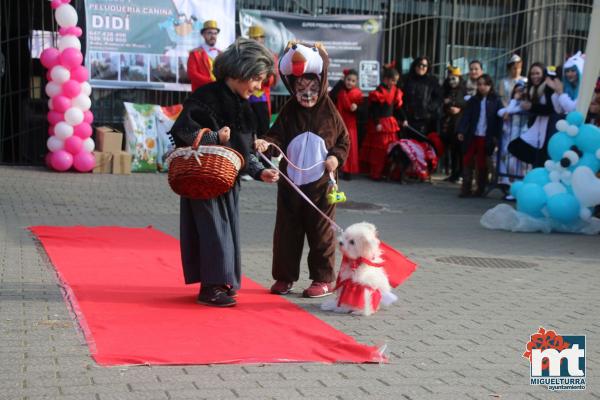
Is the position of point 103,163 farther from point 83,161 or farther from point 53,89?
point 53,89

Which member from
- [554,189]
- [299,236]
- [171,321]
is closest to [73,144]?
[554,189]

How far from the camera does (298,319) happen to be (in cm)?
610

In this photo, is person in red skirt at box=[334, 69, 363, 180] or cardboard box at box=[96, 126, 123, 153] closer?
cardboard box at box=[96, 126, 123, 153]

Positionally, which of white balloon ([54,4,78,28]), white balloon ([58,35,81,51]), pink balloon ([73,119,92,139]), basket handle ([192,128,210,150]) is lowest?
pink balloon ([73,119,92,139])

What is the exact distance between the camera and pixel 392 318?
629 cm

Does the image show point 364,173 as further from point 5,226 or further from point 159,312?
point 159,312

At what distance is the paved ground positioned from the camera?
15.1 feet

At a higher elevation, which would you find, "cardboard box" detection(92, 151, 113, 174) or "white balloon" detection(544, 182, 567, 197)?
"white balloon" detection(544, 182, 567, 197)

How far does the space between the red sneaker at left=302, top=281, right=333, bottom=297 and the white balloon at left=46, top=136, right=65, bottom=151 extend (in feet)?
26.0

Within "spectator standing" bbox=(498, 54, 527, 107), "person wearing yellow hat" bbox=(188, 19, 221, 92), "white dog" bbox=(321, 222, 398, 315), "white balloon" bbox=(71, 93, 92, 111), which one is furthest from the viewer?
"spectator standing" bbox=(498, 54, 527, 107)

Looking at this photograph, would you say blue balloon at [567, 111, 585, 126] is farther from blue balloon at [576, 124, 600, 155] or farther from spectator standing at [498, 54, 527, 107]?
spectator standing at [498, 54, 527, 107]

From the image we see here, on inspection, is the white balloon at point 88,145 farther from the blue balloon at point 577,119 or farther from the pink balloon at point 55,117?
the blue balloon at point 577,119

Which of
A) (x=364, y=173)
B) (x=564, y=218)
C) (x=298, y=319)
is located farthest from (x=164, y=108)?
(x=298, y=319)

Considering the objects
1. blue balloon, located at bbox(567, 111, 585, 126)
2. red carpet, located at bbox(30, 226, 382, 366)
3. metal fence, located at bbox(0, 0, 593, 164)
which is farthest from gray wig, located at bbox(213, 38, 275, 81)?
metal fence, located at bbox(0, 0, 593, 164)
